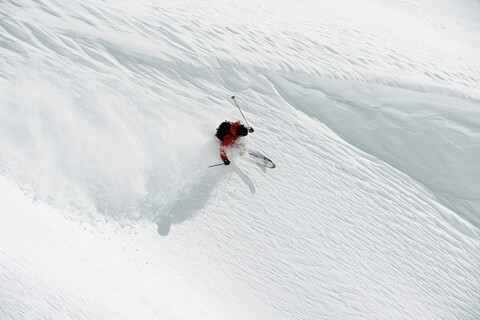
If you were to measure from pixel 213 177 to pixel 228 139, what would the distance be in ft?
3.10

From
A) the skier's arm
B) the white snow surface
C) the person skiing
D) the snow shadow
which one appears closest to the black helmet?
the person skiing

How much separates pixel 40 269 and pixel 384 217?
7.11 m

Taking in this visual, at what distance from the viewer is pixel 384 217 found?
7.18m

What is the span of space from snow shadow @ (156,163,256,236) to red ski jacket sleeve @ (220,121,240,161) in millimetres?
413

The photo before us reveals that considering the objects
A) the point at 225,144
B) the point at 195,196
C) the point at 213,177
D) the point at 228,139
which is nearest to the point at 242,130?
the point at 228,139

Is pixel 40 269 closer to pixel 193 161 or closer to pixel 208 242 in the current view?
pixel 208 242

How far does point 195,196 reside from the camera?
6.23 m

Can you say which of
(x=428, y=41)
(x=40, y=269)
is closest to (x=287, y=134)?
(x=40, y=269)

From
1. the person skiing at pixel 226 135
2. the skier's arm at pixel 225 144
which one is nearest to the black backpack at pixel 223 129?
the person skiing at pixel 226 135

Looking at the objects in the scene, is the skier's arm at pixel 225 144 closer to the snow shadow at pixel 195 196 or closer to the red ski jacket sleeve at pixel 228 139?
the red ski jacket sleeve at pixel 228 139

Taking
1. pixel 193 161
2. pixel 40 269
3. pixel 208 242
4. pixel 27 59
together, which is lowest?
pixel 208 242

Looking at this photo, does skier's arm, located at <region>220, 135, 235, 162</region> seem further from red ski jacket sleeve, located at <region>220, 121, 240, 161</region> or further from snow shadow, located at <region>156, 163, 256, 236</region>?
snow shadow, located at <region>156, 163, 256, 236</region>

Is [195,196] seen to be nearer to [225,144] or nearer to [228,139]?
[225,144]

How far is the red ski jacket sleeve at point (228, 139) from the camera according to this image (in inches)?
238
